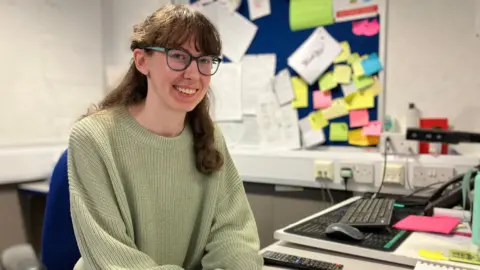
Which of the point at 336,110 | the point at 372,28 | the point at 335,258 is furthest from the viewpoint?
the point at 336,110

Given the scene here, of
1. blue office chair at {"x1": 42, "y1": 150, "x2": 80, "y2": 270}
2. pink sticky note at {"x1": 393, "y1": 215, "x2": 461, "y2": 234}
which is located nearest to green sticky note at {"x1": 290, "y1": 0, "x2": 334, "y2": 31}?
pink sticky note at {"x1": 393, "y1": 215, "x2": 461, "y2": 234}

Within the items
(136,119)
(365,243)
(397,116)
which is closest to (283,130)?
(397,116)

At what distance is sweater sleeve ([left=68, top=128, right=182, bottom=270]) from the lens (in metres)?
0.94

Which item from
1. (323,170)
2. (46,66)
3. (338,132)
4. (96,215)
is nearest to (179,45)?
(96,215)

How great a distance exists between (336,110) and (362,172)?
35 centimetres

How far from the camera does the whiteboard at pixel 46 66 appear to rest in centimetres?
233

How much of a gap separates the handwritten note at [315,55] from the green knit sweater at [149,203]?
3.39 feet

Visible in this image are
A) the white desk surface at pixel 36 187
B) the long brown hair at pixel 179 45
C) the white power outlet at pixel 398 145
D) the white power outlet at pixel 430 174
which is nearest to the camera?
the long brown hair at pixel 179 45

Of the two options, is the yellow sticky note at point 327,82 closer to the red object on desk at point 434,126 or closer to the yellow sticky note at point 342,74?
the yellow sticky note at point 342,74

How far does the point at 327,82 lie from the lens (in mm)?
2127

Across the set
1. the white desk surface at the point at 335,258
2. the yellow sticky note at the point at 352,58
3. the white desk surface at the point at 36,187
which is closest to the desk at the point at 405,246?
the white desk surface at the point at 335,258

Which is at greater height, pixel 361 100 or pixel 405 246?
pixel 361 100

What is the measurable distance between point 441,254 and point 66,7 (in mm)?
2376

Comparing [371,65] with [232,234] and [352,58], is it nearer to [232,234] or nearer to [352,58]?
[352,58]
